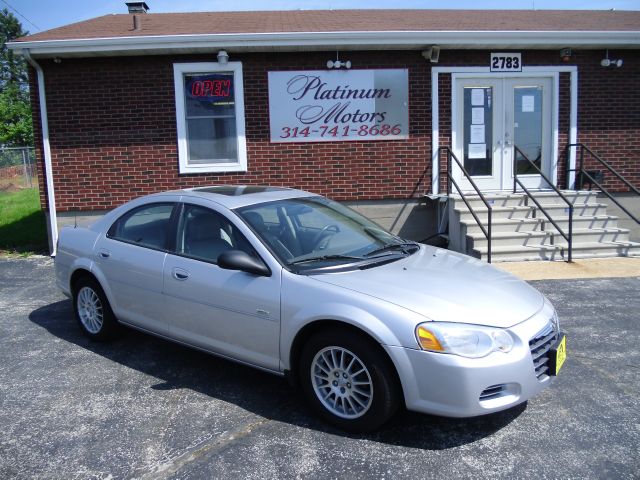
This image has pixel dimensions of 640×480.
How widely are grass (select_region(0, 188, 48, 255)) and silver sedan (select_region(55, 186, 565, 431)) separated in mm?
6015

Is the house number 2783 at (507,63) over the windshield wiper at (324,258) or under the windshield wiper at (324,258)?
over

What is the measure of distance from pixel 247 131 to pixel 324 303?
258 inches

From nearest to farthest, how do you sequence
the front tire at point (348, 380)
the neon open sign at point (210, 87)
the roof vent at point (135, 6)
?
the front tire at point (348, 380)
the neon open sign at point (210, 87)
the roof vent at point (135, 6)

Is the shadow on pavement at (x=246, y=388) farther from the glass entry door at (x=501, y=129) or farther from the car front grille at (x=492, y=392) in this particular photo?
the glass entry door at (x=501, y=129)

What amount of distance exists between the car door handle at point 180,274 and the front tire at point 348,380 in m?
1.13

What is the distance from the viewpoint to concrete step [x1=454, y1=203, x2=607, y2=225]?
876 cm

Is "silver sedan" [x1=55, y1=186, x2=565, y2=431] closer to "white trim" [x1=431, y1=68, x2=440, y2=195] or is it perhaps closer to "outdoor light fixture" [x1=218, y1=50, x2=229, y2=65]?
"outdoor light fixture" [x1=218, y1=50, x2=229, y2=65]

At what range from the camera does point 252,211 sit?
4.09 metres

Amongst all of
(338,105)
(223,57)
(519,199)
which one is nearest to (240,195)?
(223,57)

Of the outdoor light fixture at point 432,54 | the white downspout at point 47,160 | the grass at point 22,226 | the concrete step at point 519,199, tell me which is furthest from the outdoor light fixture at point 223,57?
the grass at point 22,226

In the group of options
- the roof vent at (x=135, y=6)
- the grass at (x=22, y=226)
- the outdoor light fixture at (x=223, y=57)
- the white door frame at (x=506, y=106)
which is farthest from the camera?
the roof vent at (x=135, y=6)

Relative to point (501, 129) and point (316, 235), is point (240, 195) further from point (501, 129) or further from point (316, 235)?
point (501, 129)

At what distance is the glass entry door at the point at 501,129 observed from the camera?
9648 mm

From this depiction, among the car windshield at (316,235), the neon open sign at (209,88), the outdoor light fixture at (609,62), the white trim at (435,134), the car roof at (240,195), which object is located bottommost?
the car windshield at (316,235)
